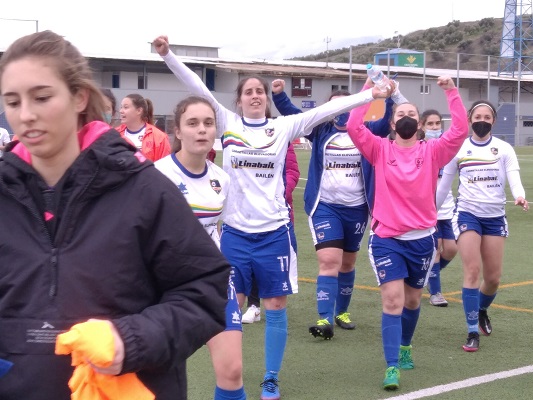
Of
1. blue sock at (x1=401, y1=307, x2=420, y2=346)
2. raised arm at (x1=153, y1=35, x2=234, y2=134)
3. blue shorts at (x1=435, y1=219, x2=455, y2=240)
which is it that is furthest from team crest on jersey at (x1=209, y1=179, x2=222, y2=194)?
blue shorts at (x1=435, y1=219, x2=455, y2=240)

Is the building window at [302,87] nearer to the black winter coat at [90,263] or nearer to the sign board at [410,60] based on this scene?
the sign board at [410,60]

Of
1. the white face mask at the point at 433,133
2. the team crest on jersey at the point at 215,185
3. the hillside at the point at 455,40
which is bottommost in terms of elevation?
the team crest on jersey at the point at 215,185

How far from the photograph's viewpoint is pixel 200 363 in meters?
6.59

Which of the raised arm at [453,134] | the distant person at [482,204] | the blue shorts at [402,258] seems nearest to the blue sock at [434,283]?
the distant person at [482,204]

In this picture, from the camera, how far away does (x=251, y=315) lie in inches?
317

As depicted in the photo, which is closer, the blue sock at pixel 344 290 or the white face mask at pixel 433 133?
the blue sock at pixel 344 290

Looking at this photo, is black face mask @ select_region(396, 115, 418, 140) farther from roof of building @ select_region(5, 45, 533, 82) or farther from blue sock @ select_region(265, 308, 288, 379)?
roof of building @ select_region(5, 45, 533, 82)

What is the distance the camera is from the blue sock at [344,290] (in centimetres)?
789

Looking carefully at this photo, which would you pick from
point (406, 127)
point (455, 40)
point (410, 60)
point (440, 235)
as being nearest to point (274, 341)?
point (406, 127)

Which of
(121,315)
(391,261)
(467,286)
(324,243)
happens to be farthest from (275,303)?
(121,315)

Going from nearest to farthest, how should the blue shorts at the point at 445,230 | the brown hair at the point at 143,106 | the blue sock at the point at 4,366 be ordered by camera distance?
the blue sock at the point at 4,366 → the brown hair at the point at 143,106 → the blue shorts at the point at 445,230

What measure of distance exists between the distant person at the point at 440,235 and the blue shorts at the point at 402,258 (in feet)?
7.36

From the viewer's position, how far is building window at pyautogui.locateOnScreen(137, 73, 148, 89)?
52781mm

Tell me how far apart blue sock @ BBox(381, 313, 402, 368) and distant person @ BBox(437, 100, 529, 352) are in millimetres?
1323
